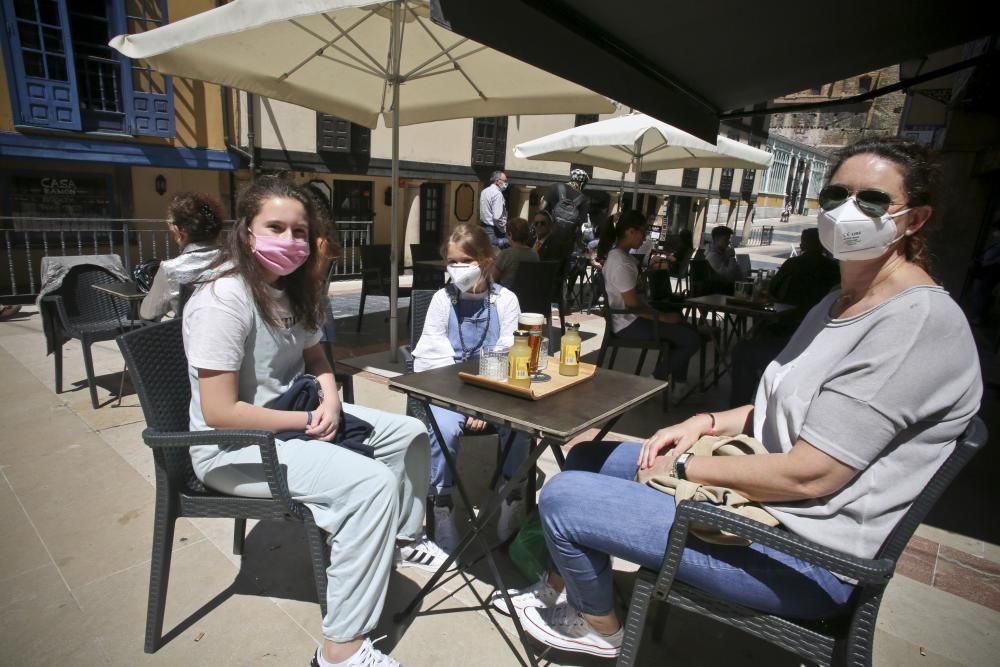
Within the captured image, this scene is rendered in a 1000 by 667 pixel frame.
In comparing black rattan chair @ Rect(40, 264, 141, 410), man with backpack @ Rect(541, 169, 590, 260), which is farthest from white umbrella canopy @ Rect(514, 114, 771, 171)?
Answer: black rattan chair @ Rect(40, 264, 141, 410)

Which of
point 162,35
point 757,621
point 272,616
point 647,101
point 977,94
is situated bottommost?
point 272,616

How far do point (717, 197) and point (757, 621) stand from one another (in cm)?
2379

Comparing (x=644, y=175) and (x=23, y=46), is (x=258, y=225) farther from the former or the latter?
(x=644, y=175)

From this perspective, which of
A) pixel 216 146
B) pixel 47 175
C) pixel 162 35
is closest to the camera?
pixel 162 35

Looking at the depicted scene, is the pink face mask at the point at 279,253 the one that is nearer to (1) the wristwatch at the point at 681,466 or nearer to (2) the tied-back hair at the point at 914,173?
(1) the wristwatch at the point at 681,466

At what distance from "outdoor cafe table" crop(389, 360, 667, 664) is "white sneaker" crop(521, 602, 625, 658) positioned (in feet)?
0.19

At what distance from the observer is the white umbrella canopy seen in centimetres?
583

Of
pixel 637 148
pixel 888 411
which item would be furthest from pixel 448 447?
pixel 637 148

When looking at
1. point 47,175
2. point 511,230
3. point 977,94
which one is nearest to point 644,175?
point 977,94

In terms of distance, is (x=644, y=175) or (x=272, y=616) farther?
(x=644, y=175)

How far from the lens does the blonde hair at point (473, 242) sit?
106 inches

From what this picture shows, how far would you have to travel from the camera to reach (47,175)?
8188 mm

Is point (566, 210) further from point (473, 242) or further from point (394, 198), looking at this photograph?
point (473, 242)

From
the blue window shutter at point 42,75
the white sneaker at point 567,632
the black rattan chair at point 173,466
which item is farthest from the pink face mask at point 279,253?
the blue window shutter at point 42,75
